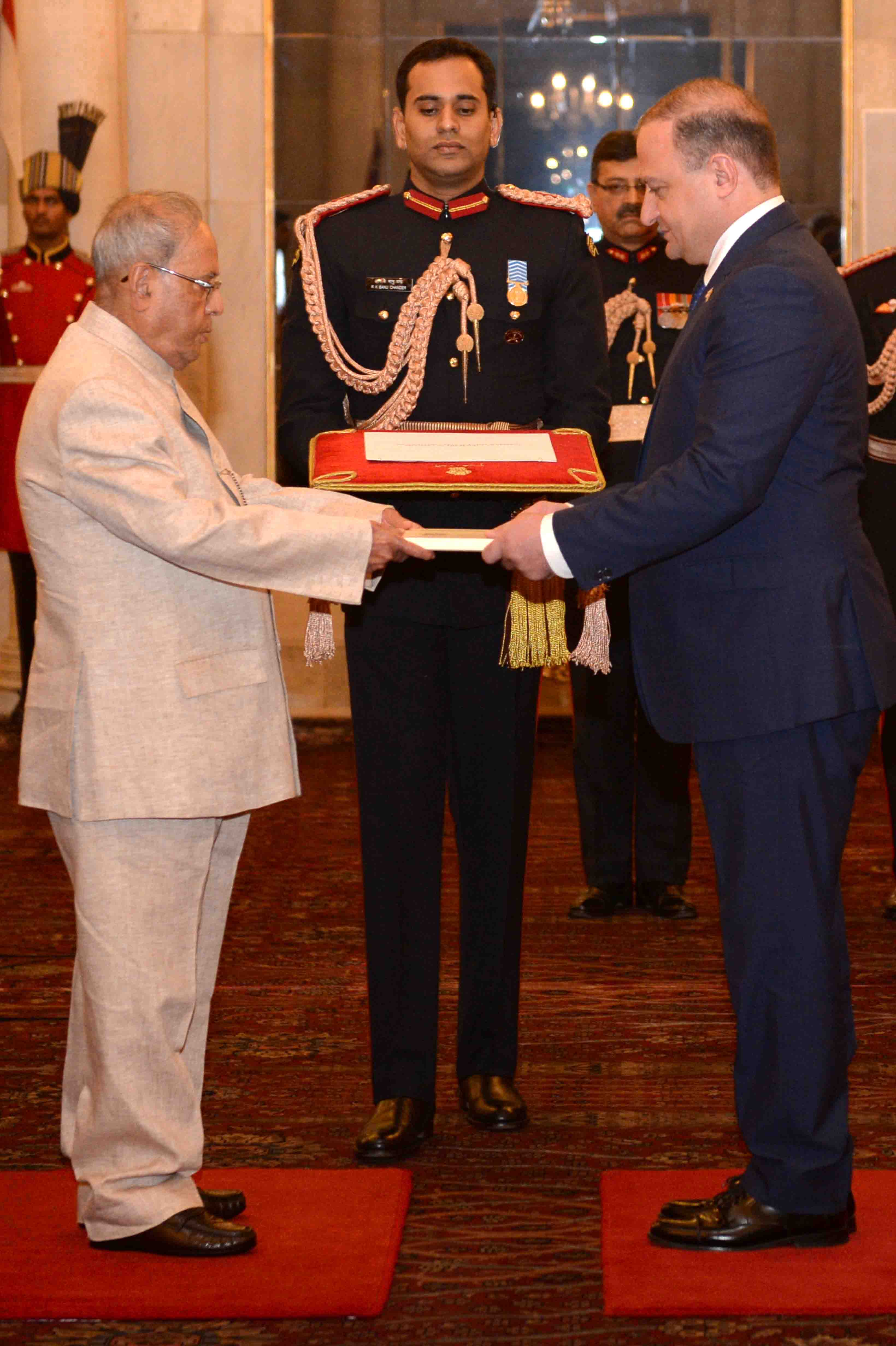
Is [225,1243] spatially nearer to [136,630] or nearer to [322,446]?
[136,630]

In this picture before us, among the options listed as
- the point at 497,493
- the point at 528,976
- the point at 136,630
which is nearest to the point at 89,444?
the point at 136,630

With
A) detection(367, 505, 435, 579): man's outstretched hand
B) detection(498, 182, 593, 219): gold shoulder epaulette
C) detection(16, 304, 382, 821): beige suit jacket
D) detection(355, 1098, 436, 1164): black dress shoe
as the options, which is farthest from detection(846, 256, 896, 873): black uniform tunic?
detection(16, 304, 382, 821): beige suit jacket

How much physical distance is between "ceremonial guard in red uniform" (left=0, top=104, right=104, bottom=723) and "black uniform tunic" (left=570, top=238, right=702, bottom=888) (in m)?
2.95

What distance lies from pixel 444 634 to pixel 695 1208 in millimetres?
A: 1080

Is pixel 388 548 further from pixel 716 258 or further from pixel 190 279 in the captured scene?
pixel 716 258

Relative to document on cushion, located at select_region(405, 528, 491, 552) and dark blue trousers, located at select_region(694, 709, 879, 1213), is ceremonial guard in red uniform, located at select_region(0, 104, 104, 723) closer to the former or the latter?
document on cushion, located at select_region(405, 528, 491, 552)

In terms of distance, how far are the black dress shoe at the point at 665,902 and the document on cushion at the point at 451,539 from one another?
2.04 m

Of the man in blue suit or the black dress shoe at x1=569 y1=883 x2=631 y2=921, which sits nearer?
the man in blue suit

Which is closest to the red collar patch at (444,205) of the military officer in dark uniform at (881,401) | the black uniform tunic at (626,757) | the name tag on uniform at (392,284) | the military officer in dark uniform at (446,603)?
the military officer in dark uniform at (446,603)

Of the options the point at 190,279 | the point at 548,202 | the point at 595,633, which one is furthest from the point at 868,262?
the point at 190,279

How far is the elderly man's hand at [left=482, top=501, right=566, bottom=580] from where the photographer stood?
2.49 meters

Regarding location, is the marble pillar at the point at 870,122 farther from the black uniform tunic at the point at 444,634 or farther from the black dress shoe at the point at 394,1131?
the black dress shoe at the point at 394,1131

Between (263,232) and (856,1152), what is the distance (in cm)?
565

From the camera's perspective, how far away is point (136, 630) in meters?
2.37
